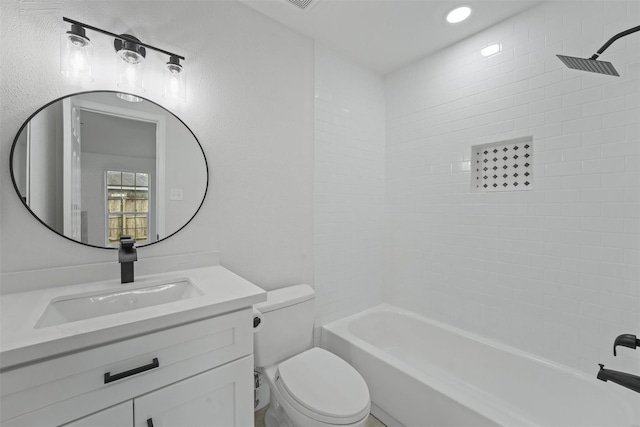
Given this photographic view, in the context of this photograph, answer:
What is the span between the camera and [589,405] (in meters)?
1.44

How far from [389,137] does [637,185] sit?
1.59 m

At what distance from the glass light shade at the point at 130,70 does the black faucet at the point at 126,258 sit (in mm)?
729

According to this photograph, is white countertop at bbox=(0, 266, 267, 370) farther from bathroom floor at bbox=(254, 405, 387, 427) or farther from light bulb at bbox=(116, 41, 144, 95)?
bathroom floor at bbox=(254, 405, 387, 427)

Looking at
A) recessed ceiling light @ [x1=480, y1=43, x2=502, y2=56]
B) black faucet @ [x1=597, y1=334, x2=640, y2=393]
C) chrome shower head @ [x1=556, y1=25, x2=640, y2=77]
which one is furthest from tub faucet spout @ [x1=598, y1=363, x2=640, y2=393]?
recessed ceiling light @ [x1=480, y1=43, x2=502, y2=56]

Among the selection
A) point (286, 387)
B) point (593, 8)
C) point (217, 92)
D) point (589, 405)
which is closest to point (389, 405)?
point (286, 387)

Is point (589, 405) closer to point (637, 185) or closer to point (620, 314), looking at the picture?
point (620, 314)

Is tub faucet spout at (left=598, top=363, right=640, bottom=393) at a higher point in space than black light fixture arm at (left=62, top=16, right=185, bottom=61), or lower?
lower

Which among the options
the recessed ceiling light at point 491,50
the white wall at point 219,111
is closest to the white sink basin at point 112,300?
the white wall at point 219,111

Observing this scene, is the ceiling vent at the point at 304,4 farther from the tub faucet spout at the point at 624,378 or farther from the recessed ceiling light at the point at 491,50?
the tub faucet spout at the point at 624,378

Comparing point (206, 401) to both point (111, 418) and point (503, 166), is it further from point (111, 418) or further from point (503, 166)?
point (503, 166)

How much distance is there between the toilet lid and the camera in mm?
1232

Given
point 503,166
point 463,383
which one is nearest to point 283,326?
point 463,383

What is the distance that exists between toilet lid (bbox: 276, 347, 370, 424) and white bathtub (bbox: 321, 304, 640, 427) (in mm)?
324

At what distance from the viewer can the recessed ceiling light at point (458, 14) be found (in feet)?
5.57
